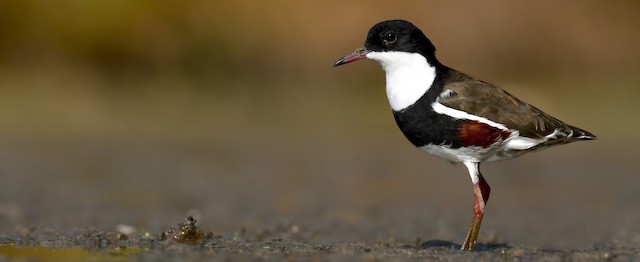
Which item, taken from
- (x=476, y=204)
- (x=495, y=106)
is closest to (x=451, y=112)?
(x=495, y=106)

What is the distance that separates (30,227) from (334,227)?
8.81 feet

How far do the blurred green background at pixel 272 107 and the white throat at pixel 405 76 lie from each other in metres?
3.04

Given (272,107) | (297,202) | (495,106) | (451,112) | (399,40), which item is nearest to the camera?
(451,112)

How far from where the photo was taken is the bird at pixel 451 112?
23.2ft

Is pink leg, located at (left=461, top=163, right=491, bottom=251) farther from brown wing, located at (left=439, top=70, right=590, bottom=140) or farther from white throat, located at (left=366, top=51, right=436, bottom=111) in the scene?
white throat, located at (left=366, top=51, right=436, bottom=111)

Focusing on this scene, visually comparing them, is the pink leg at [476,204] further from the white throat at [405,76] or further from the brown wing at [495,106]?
the white throat at [405,76]

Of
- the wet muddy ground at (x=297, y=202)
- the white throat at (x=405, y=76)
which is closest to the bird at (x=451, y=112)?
the white throat at (x=405, y=76)

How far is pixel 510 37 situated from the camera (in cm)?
1959

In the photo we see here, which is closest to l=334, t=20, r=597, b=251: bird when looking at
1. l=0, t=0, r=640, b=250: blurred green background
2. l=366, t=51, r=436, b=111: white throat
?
l=366, t=51, r=436, b=111: white throat

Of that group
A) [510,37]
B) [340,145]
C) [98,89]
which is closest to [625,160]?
[340,145]

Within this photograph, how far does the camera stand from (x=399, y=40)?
7.34 metres

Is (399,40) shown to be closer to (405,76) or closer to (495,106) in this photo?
(405,76)

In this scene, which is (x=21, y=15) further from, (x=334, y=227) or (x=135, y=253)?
(x=135, y=253)

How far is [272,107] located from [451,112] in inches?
433
